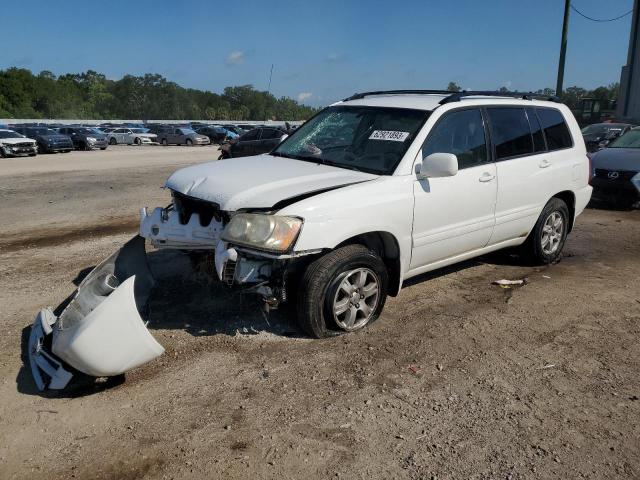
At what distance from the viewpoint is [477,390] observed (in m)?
3.48

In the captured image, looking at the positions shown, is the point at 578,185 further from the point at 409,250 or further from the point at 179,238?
the point at 179,238

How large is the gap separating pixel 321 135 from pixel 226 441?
10.2ft

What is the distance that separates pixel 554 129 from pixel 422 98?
5.88 ft

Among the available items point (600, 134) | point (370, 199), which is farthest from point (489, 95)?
point (600, 134)

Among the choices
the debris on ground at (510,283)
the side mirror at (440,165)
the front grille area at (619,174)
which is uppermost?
A: the side mirror at (440,165)

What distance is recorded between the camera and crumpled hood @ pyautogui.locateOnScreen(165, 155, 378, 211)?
384cm

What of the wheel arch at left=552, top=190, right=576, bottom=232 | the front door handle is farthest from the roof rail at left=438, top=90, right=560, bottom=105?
the wheel arch at left=552, top=190, right=576, bottom=232

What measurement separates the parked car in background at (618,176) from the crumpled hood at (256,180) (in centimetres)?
731

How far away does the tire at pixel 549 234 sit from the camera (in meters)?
5.80

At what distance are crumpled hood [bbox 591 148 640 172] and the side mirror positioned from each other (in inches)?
276

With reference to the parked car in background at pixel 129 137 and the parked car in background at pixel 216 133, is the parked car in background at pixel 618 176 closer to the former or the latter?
the parked car in background at pixel 216 133

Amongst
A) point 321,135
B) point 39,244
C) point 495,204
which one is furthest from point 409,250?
point 39,244

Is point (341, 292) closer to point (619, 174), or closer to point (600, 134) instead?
point (619, 174)

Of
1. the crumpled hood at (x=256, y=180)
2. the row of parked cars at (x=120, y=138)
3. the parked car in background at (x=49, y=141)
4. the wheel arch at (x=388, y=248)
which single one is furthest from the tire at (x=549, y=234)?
the parked car in background at (x=49, y=141)
